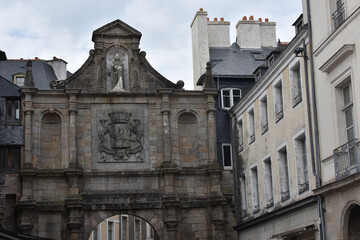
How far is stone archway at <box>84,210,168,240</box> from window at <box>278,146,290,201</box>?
669cm

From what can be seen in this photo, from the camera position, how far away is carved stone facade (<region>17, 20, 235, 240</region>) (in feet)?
93.7

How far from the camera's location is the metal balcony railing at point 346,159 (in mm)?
17312

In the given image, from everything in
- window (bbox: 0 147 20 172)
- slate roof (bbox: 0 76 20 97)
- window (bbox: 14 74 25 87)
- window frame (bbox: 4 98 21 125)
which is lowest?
window (bbox: 0 147 20 172)

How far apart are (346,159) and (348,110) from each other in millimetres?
1361

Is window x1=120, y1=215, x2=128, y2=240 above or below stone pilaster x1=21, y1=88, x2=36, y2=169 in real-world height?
below

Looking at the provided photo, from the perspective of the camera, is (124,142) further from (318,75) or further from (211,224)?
(318,75)

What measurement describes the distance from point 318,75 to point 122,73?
39.7 feet

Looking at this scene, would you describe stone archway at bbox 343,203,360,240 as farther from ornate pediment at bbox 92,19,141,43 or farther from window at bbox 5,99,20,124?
window at bbox 5,99,20,124

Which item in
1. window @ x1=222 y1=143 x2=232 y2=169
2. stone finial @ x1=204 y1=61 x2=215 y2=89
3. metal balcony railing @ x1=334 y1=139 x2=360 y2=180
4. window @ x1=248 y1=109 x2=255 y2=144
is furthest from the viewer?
window @ x1=222 y1=143 x2=232 y2=169

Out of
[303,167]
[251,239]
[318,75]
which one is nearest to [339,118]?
[318,75]

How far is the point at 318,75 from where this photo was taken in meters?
20.2

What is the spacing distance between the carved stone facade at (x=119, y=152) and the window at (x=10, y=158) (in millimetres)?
981

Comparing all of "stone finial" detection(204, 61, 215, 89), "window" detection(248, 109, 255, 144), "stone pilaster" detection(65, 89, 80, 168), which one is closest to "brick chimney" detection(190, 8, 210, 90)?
"stone finial" detection(204, 61, 215, 89)

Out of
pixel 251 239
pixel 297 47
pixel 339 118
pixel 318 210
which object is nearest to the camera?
pixel 339 118
